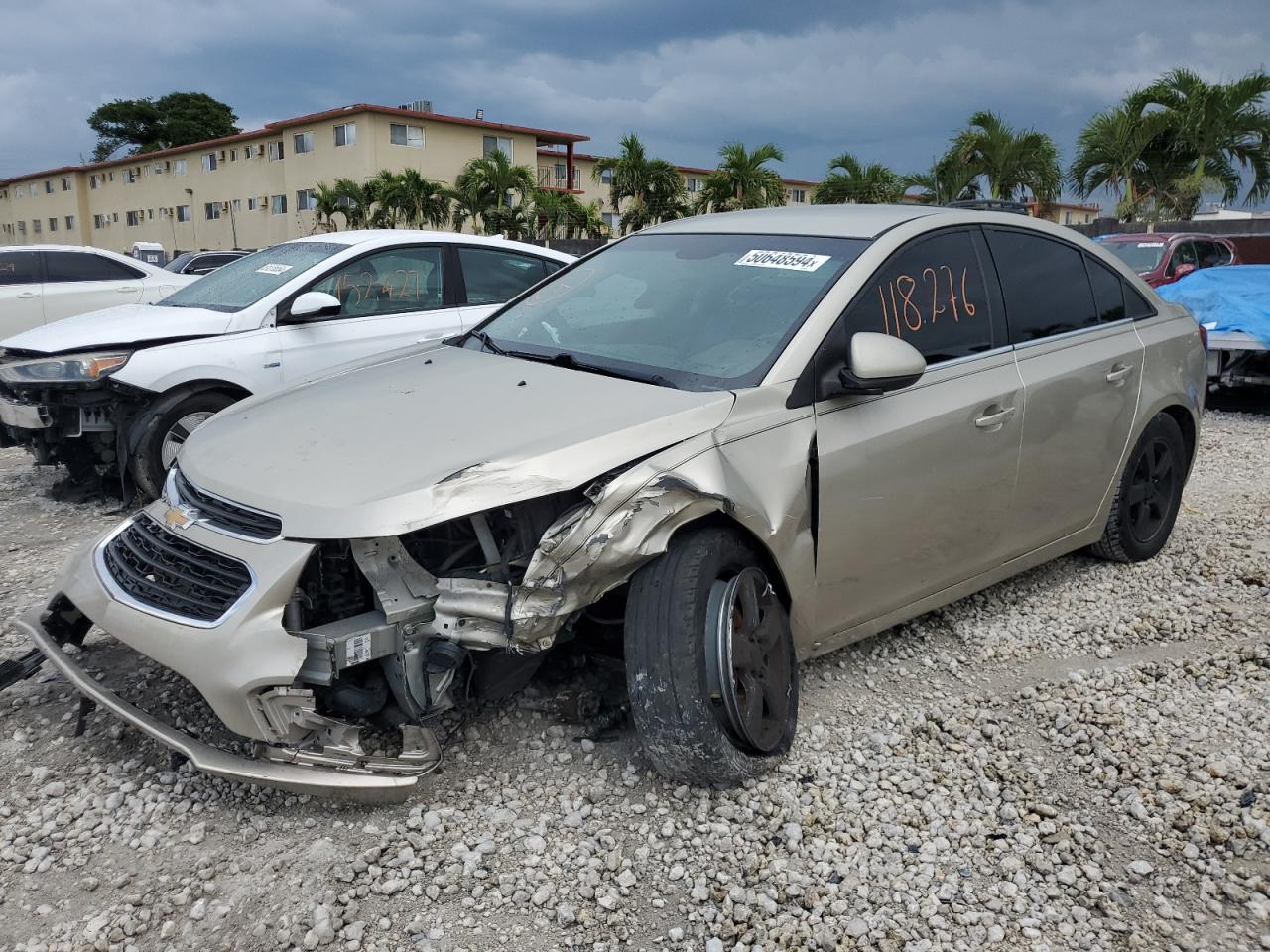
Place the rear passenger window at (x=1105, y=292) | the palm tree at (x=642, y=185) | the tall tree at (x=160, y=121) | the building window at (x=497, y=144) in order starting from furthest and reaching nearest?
the tall tree at (x=160, y=121) → the building window at (x=497, y=144) → the palm tree at (x=642, y=185) → the rear passenger window at (x=1105, y=292)

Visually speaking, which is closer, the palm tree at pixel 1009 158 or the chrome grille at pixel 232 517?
the chrome grille at pixel 232 517

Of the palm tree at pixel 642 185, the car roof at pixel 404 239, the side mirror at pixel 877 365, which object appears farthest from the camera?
the palm tree at pixel 642 185

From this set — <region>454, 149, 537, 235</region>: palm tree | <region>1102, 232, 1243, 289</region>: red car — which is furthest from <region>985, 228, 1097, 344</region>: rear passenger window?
<region>454, 149, 537, 235</region>: palm tree

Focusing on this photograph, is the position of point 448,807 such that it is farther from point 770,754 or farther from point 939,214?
point 939,214

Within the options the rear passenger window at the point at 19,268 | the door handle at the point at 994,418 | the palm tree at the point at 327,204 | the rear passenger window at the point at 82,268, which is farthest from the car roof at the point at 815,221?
the palm tree at the point at 327,204

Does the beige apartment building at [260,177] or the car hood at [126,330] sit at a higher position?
the beige apartment building at [260,177]

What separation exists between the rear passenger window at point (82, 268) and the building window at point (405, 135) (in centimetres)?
3243

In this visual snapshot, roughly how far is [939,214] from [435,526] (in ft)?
7.62

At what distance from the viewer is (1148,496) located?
194 inches

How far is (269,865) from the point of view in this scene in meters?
2.74

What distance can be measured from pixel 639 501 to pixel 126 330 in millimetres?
4668

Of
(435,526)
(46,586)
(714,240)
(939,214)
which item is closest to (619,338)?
(714,240)

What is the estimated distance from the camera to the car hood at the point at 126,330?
614 centimetres

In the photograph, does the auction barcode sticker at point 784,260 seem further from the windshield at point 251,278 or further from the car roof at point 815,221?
the windshield at point 251,278
